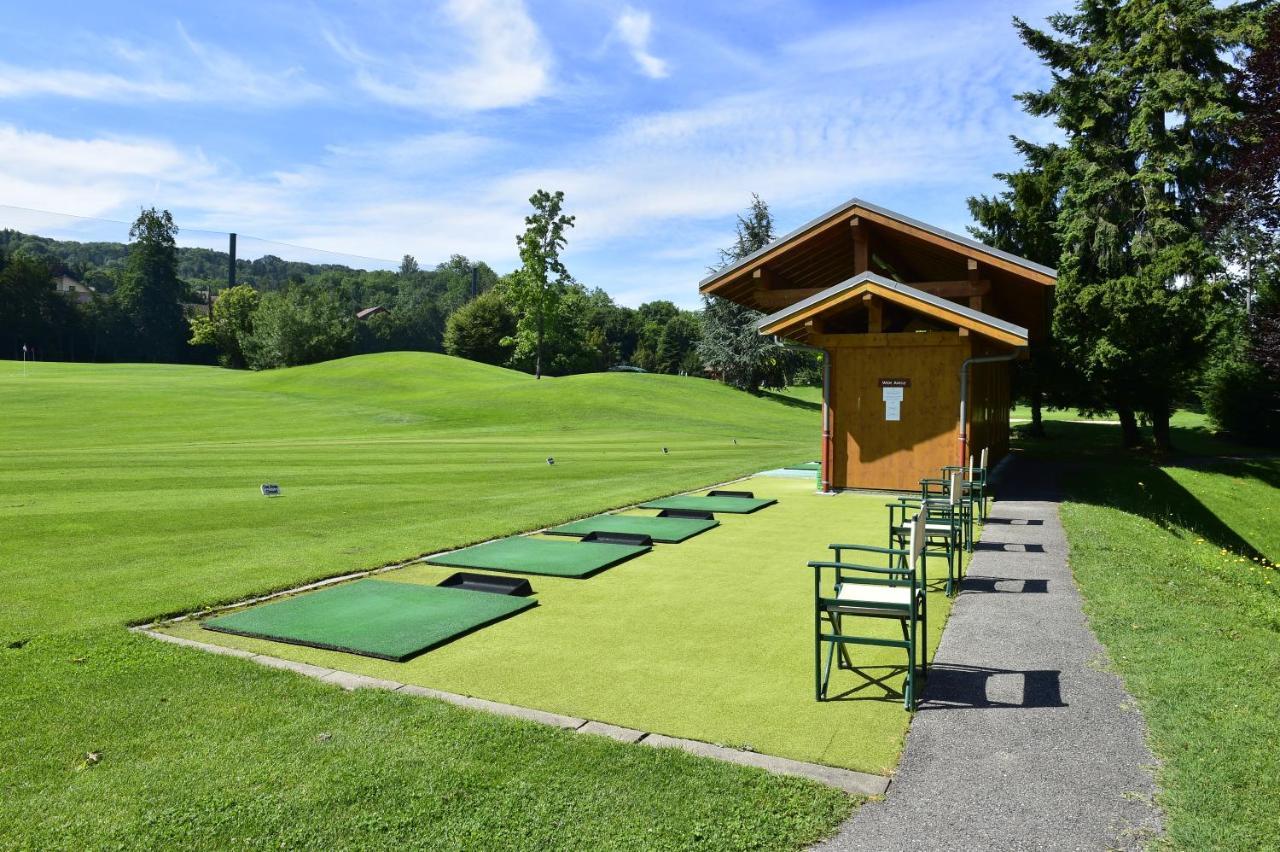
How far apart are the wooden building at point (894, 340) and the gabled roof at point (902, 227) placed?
0.9 inches

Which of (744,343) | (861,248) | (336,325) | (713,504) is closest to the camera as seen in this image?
(713,504)

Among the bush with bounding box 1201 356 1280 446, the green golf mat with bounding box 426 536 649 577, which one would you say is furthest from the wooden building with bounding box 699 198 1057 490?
the bush with bounding box 1201 356 1280 446

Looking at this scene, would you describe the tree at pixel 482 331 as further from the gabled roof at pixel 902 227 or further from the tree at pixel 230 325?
the gabled roof at pixel 902 227

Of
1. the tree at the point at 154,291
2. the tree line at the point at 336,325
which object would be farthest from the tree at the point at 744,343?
the tree at the point at 154,291

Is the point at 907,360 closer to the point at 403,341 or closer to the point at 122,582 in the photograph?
the point at 122,582

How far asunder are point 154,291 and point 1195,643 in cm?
9967

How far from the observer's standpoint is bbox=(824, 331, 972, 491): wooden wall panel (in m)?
16.2

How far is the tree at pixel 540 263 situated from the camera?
5978cm

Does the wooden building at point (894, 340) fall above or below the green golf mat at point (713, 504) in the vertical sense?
above

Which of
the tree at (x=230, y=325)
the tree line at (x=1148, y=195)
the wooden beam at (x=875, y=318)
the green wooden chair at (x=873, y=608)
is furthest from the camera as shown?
the tree at (x=230, y=325)

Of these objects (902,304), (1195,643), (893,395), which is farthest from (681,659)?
(893,395)

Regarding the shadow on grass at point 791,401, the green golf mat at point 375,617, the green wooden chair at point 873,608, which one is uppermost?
the shadow on grass at point 791,401

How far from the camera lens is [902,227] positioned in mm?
16547

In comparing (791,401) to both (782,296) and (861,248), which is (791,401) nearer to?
(782,296)
